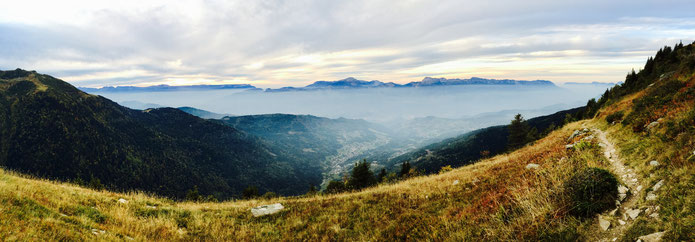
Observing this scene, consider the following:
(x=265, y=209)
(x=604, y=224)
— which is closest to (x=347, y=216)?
(x=265, y=209)

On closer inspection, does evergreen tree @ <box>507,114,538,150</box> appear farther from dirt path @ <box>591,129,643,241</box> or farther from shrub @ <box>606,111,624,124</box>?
dirt path @ <box>591,129,643,241</box>

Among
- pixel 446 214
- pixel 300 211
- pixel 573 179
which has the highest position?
pixel 573 179

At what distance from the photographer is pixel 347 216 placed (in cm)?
1066

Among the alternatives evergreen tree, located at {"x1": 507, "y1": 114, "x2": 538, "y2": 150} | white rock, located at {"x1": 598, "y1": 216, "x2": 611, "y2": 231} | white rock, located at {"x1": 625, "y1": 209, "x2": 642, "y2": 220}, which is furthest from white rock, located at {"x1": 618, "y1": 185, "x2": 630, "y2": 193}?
evergreen tree, located at {"x1": 507, "y1": 114, "x2": 538, "y2": 150}

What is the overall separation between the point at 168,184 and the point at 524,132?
217964 millimetres

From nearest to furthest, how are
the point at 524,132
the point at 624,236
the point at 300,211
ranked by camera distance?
the point at 624,236 → the point at 300,211 → the point at 524,132

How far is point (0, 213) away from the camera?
254 inches

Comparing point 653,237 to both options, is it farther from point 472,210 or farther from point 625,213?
point 472,210

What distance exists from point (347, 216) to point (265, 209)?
429 cm

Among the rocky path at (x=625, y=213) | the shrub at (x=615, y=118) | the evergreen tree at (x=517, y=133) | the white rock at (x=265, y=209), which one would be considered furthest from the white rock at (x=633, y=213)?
the evergreen tree at (x=517, y=133)

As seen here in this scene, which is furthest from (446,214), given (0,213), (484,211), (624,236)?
(0,213)

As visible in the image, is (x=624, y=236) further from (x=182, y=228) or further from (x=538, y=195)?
(x=182, y=228)

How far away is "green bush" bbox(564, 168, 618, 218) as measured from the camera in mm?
5867

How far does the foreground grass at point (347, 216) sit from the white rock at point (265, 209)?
424 mm
